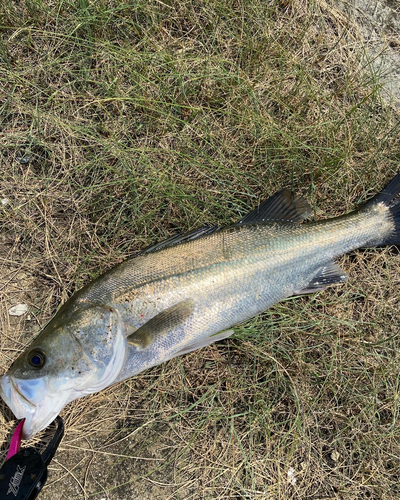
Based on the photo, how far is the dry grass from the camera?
2.88 metres

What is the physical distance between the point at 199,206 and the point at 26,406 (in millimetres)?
1896

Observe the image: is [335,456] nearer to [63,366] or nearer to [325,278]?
[325,278]

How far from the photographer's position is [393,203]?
2.88 meters

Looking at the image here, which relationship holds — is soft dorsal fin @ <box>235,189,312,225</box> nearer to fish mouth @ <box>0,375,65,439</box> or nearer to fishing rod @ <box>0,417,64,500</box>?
fish mouth @ <box>0,375,65,439</box>

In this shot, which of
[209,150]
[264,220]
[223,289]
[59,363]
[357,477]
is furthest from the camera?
[209,150]

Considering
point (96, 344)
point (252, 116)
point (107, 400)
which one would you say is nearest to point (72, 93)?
point (252, 116)

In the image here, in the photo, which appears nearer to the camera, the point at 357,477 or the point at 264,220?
the point at 264,220

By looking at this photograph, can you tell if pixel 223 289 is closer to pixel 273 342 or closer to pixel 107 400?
pixel 273 342

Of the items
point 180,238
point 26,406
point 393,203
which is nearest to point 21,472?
point 26,406

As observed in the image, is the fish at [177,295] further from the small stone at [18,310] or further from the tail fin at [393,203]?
the small stone at [18,310]

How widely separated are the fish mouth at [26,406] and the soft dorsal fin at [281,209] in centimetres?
177

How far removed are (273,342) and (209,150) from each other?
1.72 m

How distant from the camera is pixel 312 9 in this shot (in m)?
3.22

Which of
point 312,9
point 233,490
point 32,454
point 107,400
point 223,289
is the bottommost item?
point 233,490
